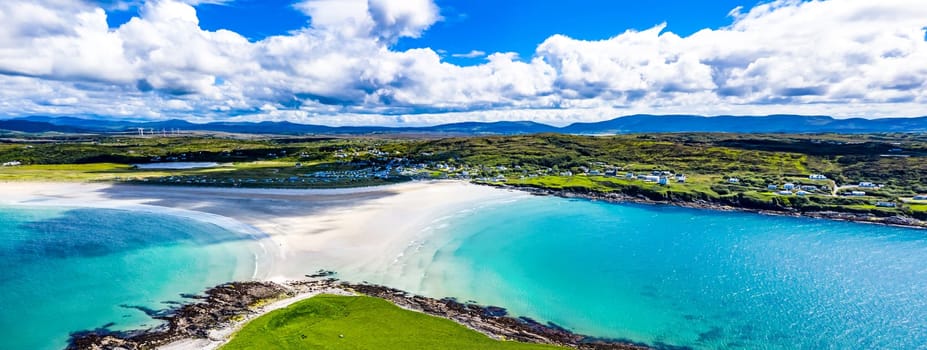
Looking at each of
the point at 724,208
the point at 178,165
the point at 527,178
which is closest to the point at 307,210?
the point at 527,178

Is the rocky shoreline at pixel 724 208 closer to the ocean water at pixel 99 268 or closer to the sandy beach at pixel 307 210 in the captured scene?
the sandy beach at pixel 307 210

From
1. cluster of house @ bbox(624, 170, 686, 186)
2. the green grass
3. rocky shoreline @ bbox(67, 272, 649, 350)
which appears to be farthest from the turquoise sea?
cluster of house @ bbox(624, 170, 686, 186)

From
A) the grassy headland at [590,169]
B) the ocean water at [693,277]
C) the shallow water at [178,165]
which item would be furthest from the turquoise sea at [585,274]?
the shallow water at [178,165]

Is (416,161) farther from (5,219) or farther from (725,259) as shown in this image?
(725,259)

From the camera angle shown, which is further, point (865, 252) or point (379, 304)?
point (865, 252)

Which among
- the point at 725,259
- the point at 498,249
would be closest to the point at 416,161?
the point at 498,249
